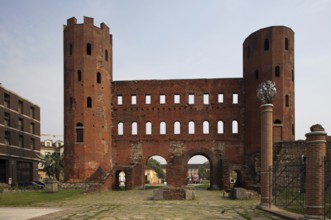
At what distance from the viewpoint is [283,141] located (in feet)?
92.4

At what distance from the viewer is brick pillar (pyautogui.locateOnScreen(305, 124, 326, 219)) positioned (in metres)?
10.5

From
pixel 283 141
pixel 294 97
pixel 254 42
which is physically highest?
pixel 254 42

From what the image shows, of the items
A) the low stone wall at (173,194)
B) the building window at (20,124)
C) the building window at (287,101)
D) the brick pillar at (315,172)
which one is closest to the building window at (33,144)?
the building window at (20,124)

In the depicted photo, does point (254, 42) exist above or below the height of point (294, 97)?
above

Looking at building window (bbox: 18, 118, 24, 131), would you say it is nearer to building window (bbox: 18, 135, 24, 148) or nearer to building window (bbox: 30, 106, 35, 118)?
building window (bbox: 18, 135, 24, 148)

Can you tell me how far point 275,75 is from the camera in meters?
31.3

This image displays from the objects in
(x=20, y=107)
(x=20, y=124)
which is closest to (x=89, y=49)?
(x=20, y=107)

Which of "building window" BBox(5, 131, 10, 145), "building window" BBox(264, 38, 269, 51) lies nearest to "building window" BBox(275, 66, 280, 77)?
"building window" BBox(264, 38, 269, 51)

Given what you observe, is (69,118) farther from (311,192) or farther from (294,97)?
(311,192)

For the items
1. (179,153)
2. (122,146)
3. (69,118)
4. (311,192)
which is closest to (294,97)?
(179,153)

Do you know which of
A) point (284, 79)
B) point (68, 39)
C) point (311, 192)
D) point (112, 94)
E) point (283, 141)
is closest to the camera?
point (311, 192)

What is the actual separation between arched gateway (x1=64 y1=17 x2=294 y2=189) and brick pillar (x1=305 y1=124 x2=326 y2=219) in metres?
19.8

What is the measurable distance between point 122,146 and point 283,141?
49.8 ft

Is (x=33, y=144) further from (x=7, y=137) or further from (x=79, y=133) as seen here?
(x=79, y=133)
